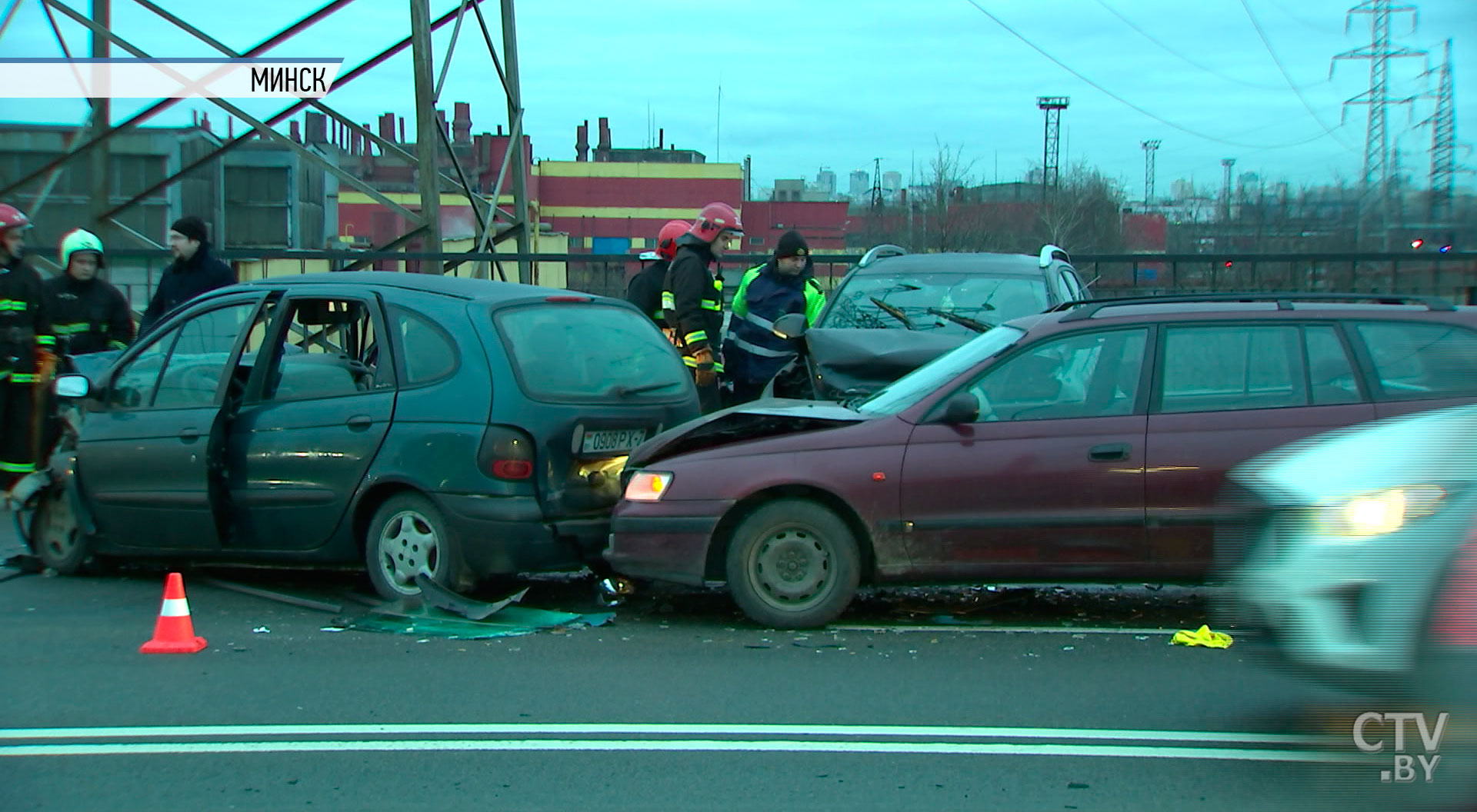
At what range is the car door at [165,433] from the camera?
24.5 ft

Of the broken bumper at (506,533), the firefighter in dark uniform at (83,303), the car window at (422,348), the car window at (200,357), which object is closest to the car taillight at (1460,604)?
the broken bumper at (506,533)

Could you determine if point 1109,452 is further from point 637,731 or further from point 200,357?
point 200,357

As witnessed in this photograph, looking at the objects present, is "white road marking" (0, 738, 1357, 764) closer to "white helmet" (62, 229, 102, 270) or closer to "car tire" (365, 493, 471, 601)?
"car tire" (365, 493, 471, 601)

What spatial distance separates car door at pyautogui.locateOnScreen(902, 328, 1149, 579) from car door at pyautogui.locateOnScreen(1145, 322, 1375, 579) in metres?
0.12

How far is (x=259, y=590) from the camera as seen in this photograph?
767cm

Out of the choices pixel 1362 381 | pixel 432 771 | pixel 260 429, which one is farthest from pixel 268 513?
pixel 1362 381

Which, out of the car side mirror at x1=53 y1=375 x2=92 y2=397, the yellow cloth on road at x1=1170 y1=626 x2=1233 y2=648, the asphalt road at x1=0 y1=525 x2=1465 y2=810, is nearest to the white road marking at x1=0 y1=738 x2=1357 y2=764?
the asphalt road at x1=0 y1=525 x2=1465 y2=810

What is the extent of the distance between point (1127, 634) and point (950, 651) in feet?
3.06

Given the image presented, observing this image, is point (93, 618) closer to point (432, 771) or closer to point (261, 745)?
point (261, 745)

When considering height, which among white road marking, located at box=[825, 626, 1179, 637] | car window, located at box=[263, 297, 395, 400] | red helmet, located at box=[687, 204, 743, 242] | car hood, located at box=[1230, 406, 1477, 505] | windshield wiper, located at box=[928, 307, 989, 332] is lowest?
white road marking, located at box=[825, 626, 1179, 637]

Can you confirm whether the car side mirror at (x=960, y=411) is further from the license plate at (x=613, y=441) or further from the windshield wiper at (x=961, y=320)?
the windshield wiper at (x=961, y=320)

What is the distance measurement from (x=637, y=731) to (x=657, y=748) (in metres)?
0.21

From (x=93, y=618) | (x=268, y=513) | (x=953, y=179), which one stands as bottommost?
(x=93, y=618)

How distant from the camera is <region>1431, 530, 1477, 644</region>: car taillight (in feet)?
11.7
